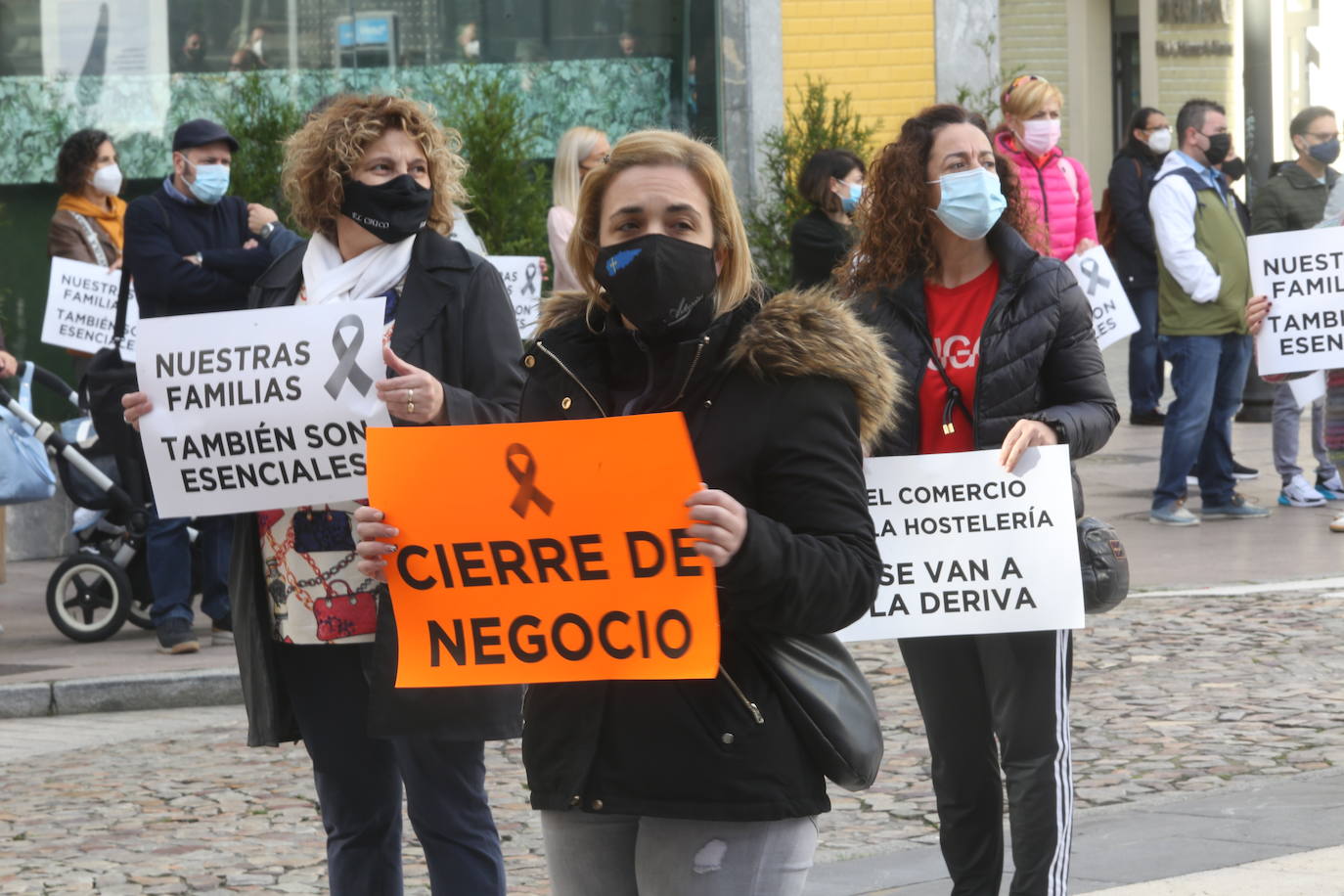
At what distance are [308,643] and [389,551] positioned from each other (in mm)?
1085

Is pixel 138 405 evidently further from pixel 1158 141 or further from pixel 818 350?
pixel 1158 141

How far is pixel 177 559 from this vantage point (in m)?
9.17

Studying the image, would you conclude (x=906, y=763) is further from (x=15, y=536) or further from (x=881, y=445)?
(x=15, y=536)

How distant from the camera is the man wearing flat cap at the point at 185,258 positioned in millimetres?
8359

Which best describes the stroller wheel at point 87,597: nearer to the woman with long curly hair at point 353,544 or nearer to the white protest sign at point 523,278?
the white protest sign at point 523,278

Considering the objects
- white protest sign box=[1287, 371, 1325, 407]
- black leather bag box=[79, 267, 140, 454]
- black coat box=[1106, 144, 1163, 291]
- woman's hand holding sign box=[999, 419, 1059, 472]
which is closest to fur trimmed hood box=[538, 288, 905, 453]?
woman's hand holding sign box=[999, 419, 1059, 472]

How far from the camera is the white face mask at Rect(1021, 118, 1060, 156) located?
10.8 metres

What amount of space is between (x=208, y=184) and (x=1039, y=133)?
4.30 meters

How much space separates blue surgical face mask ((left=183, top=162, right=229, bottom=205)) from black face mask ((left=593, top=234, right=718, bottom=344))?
5.69 m

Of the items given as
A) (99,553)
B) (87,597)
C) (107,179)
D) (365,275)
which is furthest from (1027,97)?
(365,275)

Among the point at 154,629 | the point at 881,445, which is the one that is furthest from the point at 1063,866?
the point at 154,629

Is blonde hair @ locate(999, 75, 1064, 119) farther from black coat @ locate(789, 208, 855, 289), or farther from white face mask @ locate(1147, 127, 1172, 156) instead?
white face mask @ locate(1147, 127, 1172, 156)

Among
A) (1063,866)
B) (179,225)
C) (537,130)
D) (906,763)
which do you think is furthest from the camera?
(537,130)

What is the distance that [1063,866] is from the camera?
15.4 ft
